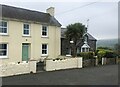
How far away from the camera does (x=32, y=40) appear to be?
24.1 m

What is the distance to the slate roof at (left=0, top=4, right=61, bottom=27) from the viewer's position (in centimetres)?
2336

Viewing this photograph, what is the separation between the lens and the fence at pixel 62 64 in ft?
61.7

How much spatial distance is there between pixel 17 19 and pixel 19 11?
2.64 metres

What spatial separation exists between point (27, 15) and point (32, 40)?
338 cm

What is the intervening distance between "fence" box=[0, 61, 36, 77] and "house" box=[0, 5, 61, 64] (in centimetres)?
522

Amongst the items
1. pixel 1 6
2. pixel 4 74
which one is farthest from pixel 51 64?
pixel 1 6

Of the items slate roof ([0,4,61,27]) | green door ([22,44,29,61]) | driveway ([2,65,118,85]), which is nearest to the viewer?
driveway ([2,65,118,85])

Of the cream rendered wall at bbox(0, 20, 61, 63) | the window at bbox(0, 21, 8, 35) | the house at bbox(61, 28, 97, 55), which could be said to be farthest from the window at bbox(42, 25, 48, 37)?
the window at bbox(0, 21, 8, 35)

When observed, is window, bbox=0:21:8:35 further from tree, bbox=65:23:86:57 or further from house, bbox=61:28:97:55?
house, bbox=61:28:97:55

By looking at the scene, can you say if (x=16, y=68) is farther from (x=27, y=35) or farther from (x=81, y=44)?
(x=81, y=44)

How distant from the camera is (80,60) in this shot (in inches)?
848

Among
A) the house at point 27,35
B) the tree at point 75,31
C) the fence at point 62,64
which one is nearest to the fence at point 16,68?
the fence at point 62,64

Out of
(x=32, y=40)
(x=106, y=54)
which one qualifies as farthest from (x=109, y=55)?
(x=32, y=40)

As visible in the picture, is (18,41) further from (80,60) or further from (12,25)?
(80,60)
